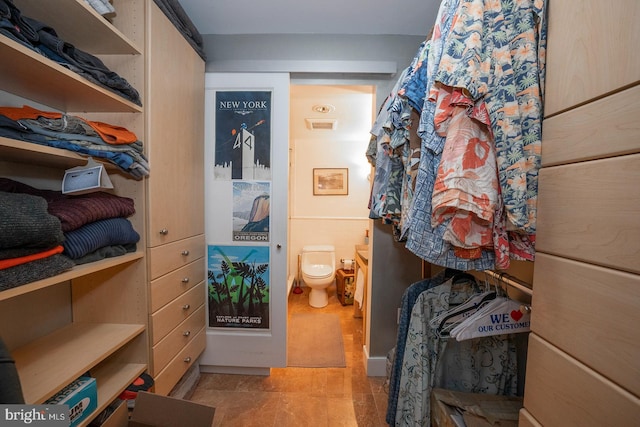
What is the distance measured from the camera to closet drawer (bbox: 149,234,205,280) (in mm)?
1154

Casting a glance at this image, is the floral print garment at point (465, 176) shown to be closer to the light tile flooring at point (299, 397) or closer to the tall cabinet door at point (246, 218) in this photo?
the tall cabinet door at point (246, 218)

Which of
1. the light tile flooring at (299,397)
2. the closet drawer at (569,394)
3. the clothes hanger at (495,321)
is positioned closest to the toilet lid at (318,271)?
the light tile flooring at (299,397)

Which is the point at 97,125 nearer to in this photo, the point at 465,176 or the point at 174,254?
the point at 174,254

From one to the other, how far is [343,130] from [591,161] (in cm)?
267

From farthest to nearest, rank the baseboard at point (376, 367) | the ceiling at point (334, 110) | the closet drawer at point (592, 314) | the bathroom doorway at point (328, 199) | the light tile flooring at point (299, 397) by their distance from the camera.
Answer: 1. the bathroom doorway at point (328, 199)
2. the ceiling at point (334, 110)
3. the baseboard at point (376, 367)
4. the light tile flooring at point (299, 397)
5. the closet drawer at point (592, 314)

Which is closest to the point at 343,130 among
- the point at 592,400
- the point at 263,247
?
the point at 263,247

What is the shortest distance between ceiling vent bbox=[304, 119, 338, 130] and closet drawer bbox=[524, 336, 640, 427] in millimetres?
2529

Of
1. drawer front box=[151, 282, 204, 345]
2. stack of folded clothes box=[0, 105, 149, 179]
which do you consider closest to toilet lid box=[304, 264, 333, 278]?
drawer front box=[151, 282, 204, 345]

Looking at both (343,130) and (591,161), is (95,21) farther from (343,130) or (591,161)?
(343,130)

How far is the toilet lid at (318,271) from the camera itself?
2.73 meters

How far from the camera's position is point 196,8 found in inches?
56.9

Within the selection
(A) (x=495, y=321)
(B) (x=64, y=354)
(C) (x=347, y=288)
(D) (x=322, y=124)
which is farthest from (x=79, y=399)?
(D) (x=322, y=124)

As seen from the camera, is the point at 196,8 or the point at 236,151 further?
the point at 236,151

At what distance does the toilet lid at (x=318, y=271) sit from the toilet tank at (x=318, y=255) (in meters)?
0.07
